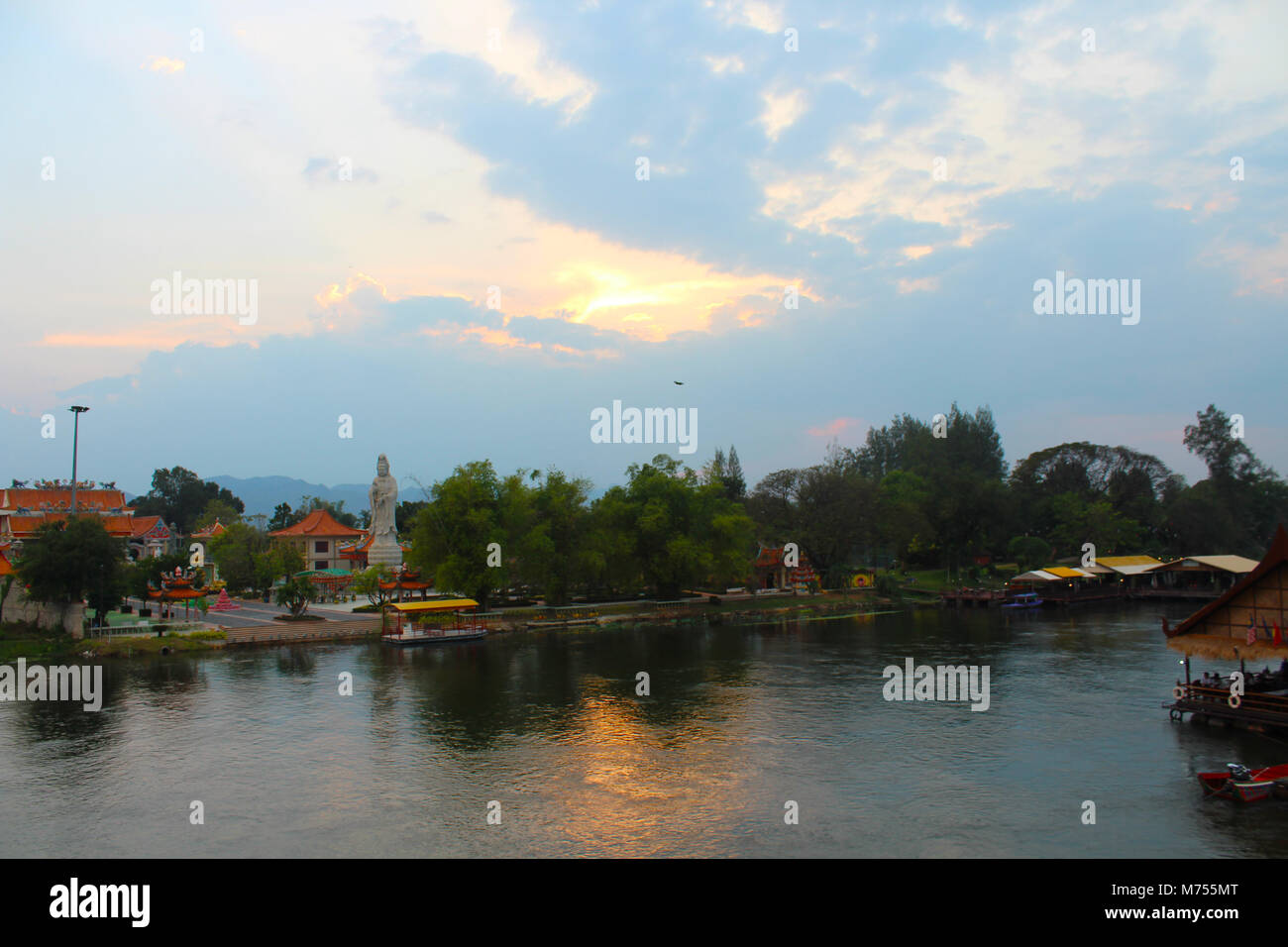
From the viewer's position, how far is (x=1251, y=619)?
20.2m

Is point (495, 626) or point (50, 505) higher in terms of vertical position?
point (50, 505)

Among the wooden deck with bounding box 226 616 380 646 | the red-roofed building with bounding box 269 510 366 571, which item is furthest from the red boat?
the red-roofed building with bounding box 269 510 366 571

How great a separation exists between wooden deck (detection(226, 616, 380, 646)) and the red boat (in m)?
36.4

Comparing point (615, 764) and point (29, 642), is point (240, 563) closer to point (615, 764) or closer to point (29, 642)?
point (29, 642)

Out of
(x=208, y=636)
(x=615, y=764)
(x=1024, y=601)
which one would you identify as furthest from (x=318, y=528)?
(x=1024, y=601)

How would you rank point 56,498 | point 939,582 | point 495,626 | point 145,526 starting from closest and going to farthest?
point 495,626, point 939,582, point 56,498, point 145,526

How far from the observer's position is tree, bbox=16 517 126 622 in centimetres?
3484

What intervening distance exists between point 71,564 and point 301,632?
1029 centimetres

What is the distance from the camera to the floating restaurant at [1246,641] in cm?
1964

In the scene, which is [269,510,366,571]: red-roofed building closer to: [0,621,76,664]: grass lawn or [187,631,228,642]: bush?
[187,631,228,642]: bush

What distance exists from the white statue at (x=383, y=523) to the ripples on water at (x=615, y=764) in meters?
24.4

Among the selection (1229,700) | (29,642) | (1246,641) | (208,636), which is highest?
(1246,641)
